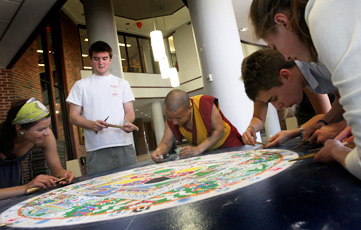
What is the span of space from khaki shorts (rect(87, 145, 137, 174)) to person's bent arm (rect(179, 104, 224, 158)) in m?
0.57

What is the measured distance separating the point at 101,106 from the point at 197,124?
0.84 m

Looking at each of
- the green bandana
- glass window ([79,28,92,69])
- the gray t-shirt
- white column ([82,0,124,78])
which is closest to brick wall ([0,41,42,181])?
white column ([82,0,124,78])

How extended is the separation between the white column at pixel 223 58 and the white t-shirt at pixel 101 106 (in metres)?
1.64

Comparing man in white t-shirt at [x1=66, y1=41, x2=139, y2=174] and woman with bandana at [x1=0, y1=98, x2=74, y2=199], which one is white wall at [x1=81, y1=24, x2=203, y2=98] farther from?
woman with bandana at [x1=0, y1=98, x2=74, y2=199]

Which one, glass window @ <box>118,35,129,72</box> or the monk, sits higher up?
glass window @ <box>118,35,129,72</box>

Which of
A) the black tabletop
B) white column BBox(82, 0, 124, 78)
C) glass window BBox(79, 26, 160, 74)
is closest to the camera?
the black tabletop

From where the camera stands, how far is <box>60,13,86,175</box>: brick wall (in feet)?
24.9

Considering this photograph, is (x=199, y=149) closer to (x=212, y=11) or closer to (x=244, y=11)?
(x=212, y=11)

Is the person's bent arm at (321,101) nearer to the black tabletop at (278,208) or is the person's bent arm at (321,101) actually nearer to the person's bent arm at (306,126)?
the person's bent arm at (306,126)

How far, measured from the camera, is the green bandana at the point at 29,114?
1.53 metres

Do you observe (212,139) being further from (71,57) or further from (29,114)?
(71,57)

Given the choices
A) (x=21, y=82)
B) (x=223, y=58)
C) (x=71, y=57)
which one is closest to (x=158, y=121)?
(x=71, y=57)

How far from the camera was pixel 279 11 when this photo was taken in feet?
2.38

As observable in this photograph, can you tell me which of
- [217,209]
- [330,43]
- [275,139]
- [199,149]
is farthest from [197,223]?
[199,149]
